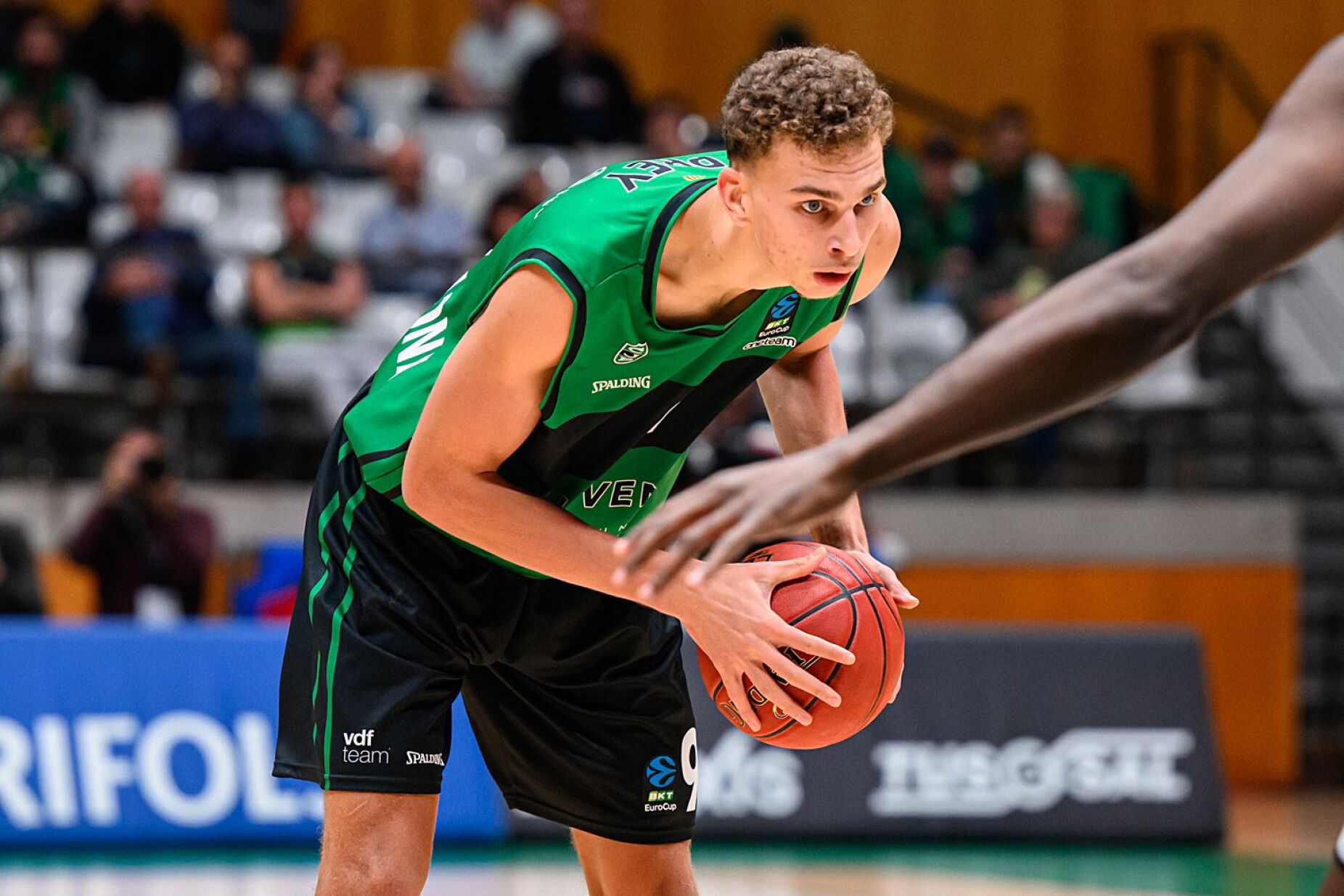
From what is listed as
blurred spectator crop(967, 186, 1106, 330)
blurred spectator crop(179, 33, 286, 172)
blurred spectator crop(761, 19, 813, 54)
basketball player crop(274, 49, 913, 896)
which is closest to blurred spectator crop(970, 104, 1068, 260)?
blurred spectator crop(967, 186, 1106, 330)

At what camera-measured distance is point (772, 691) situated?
115 inches

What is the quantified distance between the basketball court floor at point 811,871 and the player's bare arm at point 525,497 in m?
3.48

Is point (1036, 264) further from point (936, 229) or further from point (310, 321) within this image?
point (310, 321)

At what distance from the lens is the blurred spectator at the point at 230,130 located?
1115cm

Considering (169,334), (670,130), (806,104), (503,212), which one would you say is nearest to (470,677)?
(806,104)

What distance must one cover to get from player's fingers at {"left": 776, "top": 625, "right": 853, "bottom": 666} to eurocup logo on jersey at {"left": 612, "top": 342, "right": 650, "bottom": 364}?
58 cm

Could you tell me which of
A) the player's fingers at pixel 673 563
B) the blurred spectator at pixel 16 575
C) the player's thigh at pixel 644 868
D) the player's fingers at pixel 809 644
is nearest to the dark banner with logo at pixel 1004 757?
the blurred spectator at pixel 16 575

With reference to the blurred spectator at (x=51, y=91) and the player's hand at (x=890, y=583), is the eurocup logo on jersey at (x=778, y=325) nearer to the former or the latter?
the player's hand at (x=890, y=583)

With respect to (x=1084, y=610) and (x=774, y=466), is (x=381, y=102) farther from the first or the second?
(x=774, y=466)

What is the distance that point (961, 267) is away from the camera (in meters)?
11.4

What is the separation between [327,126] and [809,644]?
929 centimetres

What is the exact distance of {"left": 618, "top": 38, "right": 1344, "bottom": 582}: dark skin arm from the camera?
64.5 inches

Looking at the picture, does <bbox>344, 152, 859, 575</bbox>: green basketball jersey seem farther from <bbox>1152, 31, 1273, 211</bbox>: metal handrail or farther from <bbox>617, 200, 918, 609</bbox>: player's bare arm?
<bbox>1152, 31, 1273, 211</bbox>: metal handrail

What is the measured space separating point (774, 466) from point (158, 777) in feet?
19.9
